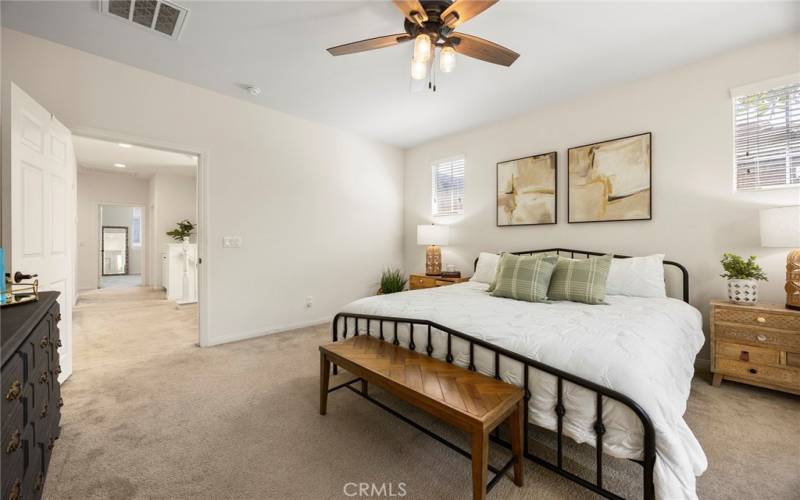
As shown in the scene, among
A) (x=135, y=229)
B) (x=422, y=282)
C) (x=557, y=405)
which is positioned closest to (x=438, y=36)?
(x=557, y=405)

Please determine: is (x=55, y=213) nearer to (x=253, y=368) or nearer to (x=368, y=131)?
(x=253, y=368)

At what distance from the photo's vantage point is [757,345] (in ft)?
7.56

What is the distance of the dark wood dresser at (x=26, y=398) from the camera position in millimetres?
936

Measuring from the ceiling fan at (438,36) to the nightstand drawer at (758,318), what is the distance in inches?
97.1

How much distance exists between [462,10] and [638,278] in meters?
2.51

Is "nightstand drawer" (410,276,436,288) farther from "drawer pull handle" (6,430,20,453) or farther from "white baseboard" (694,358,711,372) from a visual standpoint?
"drawer pull handle" (6,430,20,453)

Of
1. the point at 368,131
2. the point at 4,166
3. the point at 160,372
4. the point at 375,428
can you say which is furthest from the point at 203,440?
the point at 368,131

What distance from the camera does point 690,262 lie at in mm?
2896

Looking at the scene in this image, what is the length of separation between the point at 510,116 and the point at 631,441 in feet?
12.3

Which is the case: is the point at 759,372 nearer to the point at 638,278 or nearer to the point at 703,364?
the point at 703,364

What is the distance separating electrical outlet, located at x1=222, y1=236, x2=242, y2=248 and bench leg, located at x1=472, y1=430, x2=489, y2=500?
10.8ft

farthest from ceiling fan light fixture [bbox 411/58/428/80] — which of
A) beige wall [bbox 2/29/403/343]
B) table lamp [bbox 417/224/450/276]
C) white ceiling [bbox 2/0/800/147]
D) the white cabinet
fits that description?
the white cabinet

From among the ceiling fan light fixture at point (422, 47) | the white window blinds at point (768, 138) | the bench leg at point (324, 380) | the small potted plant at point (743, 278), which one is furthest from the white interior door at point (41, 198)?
the white window blinds at point (768, 138)

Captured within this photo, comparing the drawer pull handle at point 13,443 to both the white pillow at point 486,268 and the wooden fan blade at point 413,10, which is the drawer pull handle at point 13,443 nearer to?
the wooden fan blade at point 413,10
